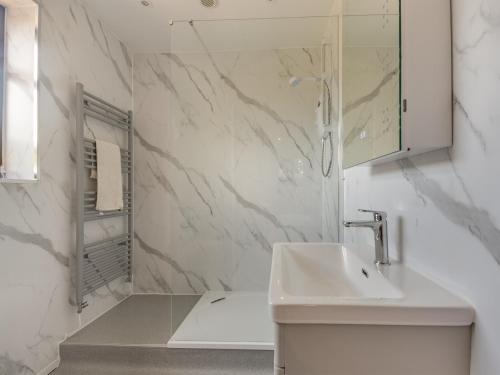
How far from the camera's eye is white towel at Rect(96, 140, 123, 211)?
7.06ft

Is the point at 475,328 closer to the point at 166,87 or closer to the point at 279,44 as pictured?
the point at 279,44

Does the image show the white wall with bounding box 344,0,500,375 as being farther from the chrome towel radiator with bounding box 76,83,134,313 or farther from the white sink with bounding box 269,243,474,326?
the chrome towel radiator with bounding box 76,83,134,313

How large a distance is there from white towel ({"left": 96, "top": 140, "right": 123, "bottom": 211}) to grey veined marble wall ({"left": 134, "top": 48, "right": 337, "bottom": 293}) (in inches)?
18.9

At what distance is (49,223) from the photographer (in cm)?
175

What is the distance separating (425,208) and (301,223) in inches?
69.2

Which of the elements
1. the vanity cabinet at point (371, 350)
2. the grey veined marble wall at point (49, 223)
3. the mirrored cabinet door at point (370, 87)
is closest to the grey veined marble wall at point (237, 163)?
the grey veined marble wall at point (49, 223)

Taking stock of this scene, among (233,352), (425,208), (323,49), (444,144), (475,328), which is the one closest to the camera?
(475,328)

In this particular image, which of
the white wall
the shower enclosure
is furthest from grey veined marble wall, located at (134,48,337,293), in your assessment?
the white wall

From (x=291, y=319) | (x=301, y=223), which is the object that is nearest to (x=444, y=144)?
(x=291, y=319)

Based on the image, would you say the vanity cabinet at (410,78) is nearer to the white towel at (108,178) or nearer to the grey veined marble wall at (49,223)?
the grey veined marble wall at (49,223)

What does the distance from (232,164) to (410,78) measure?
6.40 ft

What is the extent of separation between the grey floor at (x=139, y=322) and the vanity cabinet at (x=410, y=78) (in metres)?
1.72

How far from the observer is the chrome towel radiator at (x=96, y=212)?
1.95m

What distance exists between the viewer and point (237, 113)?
2.63 metres
